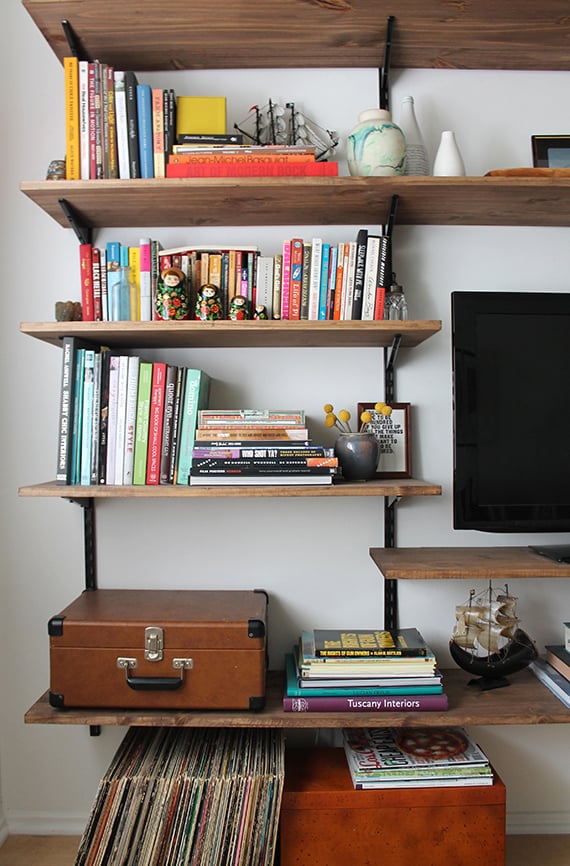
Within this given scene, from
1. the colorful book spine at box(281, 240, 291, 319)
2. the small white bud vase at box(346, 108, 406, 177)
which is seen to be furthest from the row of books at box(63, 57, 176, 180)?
the small white bud vase at box(346, 108, 406, 177)

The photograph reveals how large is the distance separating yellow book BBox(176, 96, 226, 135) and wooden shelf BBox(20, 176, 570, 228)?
0.19 meters

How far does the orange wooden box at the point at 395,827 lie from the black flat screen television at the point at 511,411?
613mm

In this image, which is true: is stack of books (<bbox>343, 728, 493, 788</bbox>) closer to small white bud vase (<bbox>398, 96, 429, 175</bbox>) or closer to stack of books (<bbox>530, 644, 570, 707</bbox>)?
stack of books (<bbox>530, 644, 570, 707</bbox>)

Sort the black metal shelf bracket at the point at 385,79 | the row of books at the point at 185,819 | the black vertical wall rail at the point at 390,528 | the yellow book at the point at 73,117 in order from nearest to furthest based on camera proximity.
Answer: the row of books at the point at 185,819
the yellow book at the point at 73,117
the black metal shelf bracket at the point at 385,79
the black vertical wall rail at the point at 390,528

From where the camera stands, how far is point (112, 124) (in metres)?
1.62

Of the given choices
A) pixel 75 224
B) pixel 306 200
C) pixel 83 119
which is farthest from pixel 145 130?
pixel 306 200

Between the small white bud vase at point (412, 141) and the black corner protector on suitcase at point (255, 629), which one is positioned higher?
the small white bud vase at point (412, 141)

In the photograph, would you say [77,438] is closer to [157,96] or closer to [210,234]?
[210,234]

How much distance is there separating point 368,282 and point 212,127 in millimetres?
543

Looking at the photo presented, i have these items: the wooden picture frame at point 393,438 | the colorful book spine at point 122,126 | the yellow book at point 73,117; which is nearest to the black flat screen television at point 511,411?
the wooden picture frame at point 393,438

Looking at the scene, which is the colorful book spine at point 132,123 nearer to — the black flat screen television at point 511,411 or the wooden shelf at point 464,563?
the black flat screen television at point 511,411

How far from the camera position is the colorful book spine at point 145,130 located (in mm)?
1624

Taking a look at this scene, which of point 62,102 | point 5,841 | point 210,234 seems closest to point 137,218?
point 210,234

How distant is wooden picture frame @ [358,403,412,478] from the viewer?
5.90ft
